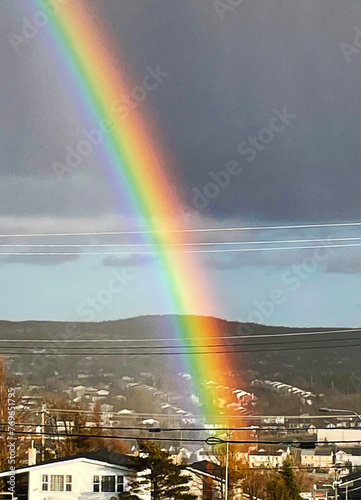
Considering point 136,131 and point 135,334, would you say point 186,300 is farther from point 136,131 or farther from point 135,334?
point 136,131

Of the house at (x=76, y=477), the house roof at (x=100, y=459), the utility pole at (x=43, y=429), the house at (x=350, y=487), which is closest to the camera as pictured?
the house at (x=350, y=487)

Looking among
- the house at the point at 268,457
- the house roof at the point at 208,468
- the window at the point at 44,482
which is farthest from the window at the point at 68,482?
the house at the point at 268,457

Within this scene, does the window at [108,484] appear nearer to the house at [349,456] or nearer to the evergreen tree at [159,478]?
the evergreen tree at [159,478]

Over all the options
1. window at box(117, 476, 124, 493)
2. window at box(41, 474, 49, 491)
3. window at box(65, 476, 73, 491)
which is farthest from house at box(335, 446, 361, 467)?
window at box(41, 474, 49, 491)

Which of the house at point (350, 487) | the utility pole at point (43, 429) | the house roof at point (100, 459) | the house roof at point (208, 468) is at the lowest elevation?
the house at point (350, 487)

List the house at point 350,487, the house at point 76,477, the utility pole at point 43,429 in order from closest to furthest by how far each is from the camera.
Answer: the house at point 350,487 → the house at point 76,477 → the utility pole at point 43,429

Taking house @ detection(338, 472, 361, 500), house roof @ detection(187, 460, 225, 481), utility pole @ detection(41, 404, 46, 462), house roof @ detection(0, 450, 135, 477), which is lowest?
house @ detection(338, 472, 361, 500)

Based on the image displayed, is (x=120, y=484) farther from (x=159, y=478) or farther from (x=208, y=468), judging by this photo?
(x=208, y=468)

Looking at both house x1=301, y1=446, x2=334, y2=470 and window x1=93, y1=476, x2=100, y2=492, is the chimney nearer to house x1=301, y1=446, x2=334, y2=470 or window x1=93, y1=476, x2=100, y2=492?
window x1=93, y1=476, x2=100, y2=492
